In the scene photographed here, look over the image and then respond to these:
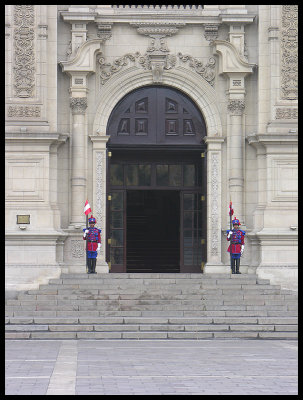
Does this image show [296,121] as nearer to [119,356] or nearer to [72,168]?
[72,168]

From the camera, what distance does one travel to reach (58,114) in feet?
95.9

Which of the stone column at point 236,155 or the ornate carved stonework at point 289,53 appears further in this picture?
the stone column at point 236,155

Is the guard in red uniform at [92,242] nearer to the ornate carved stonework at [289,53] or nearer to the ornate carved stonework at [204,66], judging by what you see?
the ornate carved stonework at [204,66]

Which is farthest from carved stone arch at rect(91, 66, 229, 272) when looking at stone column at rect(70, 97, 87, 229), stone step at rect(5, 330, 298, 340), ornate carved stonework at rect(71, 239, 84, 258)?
stone step at rect(5, 330, 298, 340)

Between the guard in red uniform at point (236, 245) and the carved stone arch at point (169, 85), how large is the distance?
3.50m

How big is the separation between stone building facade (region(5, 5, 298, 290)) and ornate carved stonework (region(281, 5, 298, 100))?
0.03m

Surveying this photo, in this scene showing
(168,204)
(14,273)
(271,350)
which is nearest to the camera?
(271,350)

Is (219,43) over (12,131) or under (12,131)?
over

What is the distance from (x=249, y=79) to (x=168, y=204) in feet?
23.1

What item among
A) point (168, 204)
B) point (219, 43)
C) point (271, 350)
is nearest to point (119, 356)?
point (271, 350)

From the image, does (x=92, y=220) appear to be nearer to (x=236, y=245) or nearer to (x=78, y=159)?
(x=78, y=159)

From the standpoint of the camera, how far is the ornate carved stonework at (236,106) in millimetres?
29469

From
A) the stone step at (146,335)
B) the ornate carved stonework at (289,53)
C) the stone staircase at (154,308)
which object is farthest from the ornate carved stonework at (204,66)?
the stone step at (146,335)

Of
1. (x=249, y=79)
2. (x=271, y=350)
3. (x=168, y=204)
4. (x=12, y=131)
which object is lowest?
(x=271, y=350)
